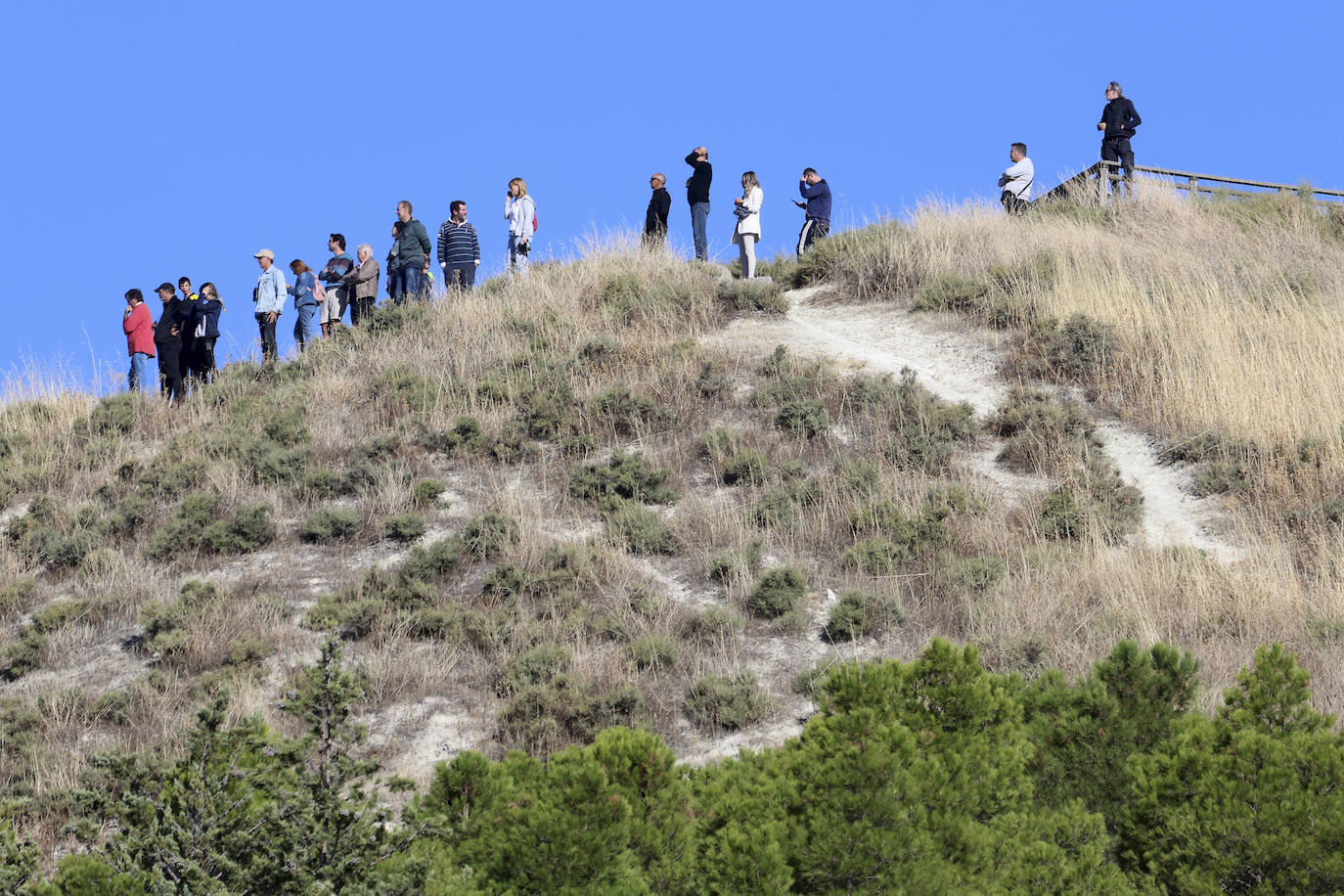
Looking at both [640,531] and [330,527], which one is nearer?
[640,531]

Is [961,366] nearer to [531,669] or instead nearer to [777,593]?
[777,593]

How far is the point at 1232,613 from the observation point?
33.4 feet

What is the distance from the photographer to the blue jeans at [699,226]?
19094 millimetres

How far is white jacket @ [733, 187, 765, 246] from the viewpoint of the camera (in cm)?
1820

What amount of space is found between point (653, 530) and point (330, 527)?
2.81 metres

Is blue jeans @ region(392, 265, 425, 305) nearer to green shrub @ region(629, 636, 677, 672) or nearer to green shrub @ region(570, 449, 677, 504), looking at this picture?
green shrub @ region(570, 449, 677, 504)

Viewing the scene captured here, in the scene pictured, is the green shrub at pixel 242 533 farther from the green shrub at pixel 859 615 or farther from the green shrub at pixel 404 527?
the green shrub at pixel 859 615

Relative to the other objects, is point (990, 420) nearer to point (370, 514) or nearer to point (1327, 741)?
point (370, 514)

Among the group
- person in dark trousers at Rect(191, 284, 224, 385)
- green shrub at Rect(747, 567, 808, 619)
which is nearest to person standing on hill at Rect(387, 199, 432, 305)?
person in dark trousers at Rect(191, 284, 224, 385)

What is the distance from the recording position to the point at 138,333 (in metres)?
16.3

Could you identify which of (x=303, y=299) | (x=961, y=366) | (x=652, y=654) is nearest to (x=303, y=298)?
(x=303, y=299)

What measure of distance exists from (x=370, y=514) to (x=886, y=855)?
797 cm

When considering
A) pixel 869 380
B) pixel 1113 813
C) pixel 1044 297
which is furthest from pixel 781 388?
pixel 1113 813

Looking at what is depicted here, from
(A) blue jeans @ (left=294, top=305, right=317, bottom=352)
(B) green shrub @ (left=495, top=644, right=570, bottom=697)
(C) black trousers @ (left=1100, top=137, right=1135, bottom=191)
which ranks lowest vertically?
(B) green shrub @ (left=495, top=644, right=570, bottom=697)
